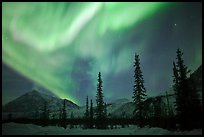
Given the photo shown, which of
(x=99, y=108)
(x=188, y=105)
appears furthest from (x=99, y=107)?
(x=188, y=105)

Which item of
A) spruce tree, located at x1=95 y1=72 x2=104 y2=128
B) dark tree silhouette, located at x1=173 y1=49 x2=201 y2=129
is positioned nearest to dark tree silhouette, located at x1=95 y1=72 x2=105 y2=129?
spruce tree, located at x1=95 y1=72 x2=104 y2=128

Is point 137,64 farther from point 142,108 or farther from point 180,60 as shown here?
point 180,60

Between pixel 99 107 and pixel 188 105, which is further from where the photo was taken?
pixel 99 107

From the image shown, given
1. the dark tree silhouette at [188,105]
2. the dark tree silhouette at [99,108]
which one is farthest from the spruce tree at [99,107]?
the dark tree silhouette at [188,105]

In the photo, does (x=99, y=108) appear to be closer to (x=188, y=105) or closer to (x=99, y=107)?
(x=99, y=107)

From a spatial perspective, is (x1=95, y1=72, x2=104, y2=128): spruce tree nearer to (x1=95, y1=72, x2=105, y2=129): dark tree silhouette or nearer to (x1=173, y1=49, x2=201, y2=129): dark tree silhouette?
(x1=95, y1=72, x2=105, y2=129): dark tree silhouette

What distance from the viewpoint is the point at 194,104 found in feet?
85.1

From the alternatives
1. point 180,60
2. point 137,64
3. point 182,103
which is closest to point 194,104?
point 182,103

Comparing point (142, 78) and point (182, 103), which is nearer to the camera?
point (182, 103)

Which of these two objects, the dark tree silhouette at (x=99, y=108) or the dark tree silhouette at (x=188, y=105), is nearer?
the dark tree silhouette at (x=188, y=105)

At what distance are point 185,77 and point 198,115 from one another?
5.95 meters

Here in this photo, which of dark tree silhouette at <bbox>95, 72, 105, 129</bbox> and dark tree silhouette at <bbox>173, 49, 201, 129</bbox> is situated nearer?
dark tree silhouette at <bbox>173, 49, 201, 129</bbox>

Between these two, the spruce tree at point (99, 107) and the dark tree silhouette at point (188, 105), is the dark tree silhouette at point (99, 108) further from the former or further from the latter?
the dark tree silhouette at point (188, 105)

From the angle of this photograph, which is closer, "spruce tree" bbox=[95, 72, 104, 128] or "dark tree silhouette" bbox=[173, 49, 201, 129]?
"dark tree silhouette" bbox=[173, 49, 201, 129]
